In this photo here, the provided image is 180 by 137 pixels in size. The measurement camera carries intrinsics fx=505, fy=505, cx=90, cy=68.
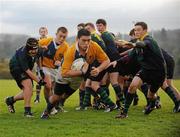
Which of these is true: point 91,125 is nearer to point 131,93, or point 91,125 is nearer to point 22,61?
point 131,93

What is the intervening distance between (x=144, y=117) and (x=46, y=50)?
111 inches

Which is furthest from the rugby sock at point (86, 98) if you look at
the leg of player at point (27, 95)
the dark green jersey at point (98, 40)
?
the leg of player at point (27, 95)

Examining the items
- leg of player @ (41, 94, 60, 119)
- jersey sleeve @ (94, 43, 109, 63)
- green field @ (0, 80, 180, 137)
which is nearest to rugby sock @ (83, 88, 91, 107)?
green field @ (0, 80, 180, 137)

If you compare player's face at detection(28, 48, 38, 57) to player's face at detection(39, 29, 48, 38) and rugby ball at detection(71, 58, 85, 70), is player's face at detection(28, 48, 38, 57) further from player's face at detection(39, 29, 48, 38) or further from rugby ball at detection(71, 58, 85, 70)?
player's face at detection(39, 29, 48, 38)

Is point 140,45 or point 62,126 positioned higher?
point 140,45

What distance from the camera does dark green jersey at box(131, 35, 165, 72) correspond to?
34.0ft

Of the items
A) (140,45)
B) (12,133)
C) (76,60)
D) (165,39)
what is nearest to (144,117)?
(140,45)

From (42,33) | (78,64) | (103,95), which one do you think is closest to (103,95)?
(103,95)

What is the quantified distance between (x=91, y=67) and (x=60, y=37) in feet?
6.59

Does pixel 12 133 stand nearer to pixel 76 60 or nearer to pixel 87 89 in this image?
pixel 76 60

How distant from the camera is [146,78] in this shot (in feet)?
34.9

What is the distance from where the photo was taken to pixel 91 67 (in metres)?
9.62

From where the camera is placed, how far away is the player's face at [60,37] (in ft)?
36.9

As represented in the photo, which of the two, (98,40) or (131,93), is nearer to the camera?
(131,93)
